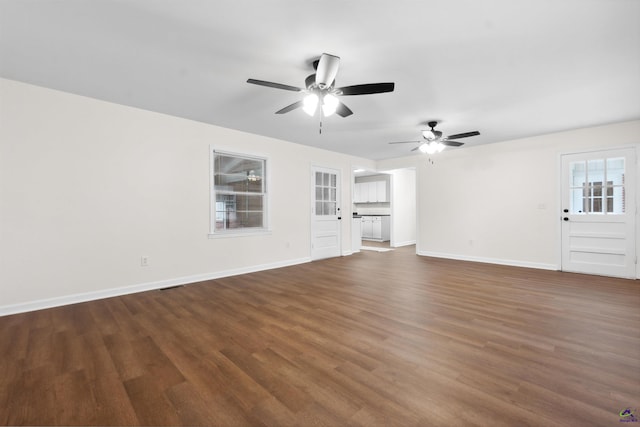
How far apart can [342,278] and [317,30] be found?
3410 mm

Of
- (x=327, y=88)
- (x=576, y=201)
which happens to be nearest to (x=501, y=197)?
(x=576, y=201)

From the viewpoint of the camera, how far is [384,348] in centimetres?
217

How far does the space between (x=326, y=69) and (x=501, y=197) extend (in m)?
4.91

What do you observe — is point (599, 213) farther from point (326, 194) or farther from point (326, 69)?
point (326, 69)

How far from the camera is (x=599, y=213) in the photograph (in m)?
4.64

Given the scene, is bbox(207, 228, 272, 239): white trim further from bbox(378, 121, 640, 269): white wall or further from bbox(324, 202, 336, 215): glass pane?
bbox(378, 121, 640, 269): white wall

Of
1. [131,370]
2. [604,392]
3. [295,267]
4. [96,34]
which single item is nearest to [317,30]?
[96,34]

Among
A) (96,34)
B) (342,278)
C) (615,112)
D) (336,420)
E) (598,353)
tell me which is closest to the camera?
(336,420)

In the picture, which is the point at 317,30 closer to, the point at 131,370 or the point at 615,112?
the point at 131,370

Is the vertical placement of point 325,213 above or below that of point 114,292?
above

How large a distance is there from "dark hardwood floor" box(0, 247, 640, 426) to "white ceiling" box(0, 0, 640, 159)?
8.10 ft

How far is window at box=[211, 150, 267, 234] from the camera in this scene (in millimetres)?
4661

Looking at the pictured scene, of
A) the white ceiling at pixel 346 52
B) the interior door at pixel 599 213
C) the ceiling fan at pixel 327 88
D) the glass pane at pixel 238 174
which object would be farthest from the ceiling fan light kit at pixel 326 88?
the interior door at pixel 599 213

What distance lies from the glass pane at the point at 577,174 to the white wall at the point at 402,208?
390 cm
